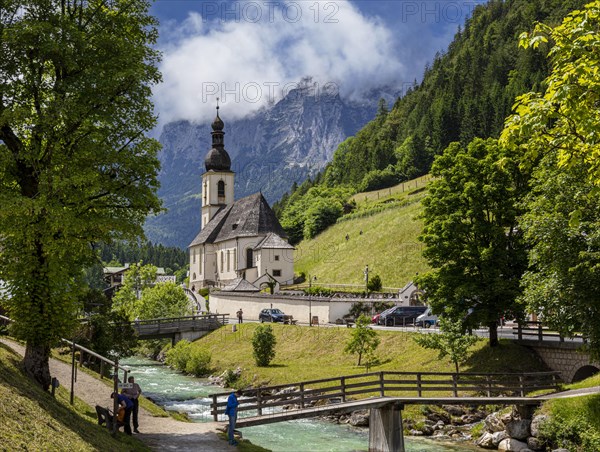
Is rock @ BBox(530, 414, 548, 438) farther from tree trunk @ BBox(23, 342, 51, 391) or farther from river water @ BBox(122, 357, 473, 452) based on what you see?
tree trunk @ BBox(23, 342, 51, 391)

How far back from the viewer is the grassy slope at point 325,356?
35.6m

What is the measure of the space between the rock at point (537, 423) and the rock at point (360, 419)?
8583mm

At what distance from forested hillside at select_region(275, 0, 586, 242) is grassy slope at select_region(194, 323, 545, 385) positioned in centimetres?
7142

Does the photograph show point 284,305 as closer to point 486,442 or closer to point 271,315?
point 271,315

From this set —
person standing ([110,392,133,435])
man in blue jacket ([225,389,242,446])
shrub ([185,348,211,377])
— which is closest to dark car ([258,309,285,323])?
shrub ([185,348,211,377])

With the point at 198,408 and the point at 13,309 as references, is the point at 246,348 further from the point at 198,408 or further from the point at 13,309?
the point at 13,309

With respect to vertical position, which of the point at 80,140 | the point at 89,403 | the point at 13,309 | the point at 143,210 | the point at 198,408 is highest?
the point at 80,140

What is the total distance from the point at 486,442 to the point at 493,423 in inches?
62.2

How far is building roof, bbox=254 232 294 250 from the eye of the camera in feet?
287

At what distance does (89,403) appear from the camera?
79.2 feet

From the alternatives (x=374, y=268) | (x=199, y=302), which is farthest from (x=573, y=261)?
(x=199, y=302)

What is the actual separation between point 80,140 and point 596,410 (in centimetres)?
2001

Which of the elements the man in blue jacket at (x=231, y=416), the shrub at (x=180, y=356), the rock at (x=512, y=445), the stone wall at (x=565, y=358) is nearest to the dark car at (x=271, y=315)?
the shrub at (x=180, y=356)

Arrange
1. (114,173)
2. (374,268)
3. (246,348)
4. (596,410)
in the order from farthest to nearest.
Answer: (374,268) < (246,348) < (596,410) < (114,173)
